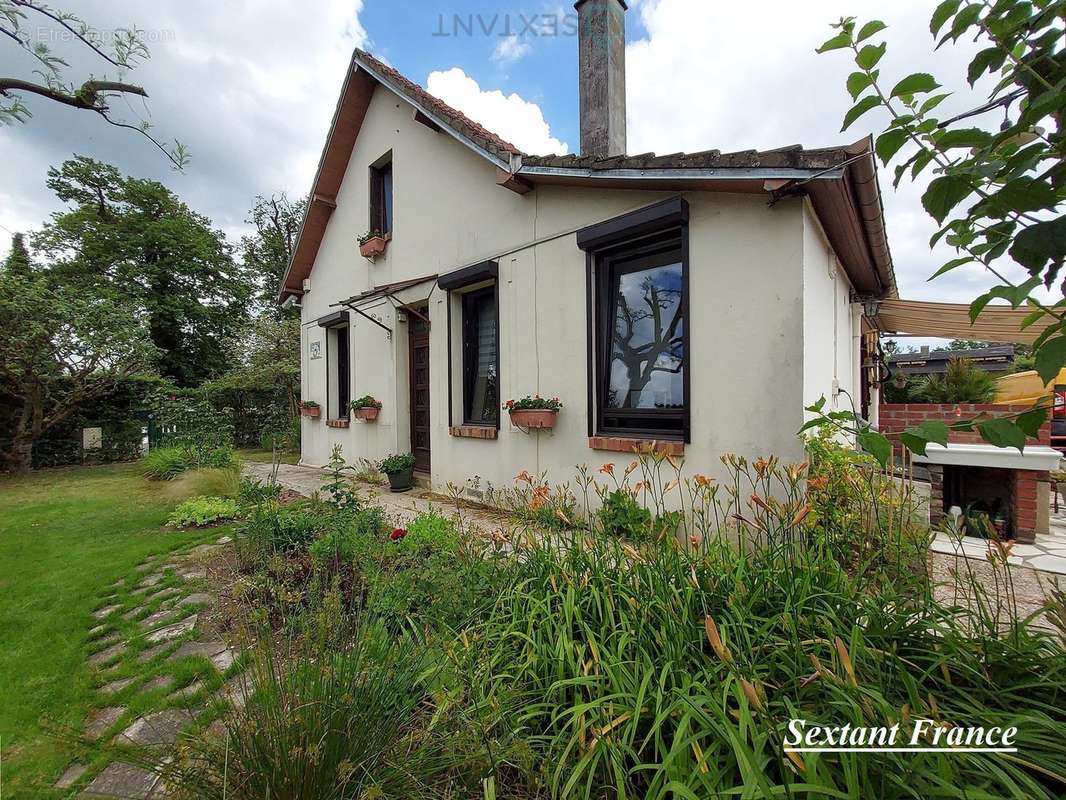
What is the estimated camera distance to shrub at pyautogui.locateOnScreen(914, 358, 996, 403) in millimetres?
6777

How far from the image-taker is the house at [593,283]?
3508mm

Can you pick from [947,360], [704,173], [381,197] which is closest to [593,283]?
[704,173]

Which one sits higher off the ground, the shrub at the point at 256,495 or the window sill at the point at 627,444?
the window sill at the point at 627,444

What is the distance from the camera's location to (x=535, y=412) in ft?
15.7

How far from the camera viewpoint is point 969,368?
7078 mm

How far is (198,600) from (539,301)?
13.5 ft

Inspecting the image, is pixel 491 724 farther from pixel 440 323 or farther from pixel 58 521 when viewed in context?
pixel 58 521

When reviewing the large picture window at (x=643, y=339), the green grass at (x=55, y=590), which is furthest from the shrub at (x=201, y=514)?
the large picture window at (x=643, y=339)

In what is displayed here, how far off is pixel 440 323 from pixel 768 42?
4812 mm

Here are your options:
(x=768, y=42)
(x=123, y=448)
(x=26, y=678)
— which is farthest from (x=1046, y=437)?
(x=123, y=448)

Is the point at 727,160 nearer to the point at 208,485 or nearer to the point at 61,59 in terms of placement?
the point at 61,59

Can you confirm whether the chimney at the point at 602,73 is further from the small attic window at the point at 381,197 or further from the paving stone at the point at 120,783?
the paving stone at the point at 120,783

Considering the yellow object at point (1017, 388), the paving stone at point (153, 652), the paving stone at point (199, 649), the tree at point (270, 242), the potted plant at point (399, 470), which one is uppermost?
the tree at point (270, 242)

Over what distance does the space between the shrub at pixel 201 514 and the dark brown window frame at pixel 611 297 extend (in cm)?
461
